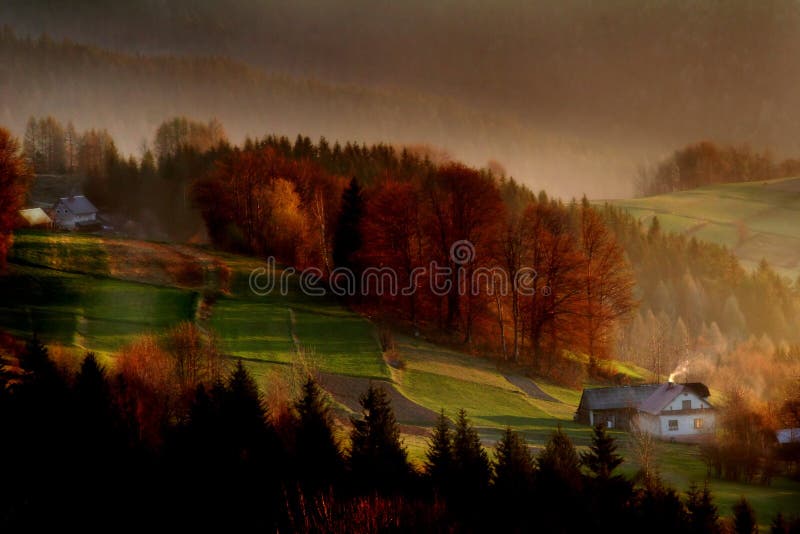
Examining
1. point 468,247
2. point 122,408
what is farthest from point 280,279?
point 122,408

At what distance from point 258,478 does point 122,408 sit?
521 centimetres

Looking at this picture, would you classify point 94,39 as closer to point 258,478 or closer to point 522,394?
point 522,394

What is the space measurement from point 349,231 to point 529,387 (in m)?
16.0

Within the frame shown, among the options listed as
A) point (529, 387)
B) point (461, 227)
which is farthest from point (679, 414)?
point (461, 227)

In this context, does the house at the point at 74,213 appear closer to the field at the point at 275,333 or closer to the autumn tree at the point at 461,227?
the field at the point at 275,333

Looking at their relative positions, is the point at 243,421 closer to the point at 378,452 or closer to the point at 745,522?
the point at 378,452

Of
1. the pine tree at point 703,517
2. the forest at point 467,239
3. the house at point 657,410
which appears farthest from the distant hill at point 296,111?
the pine tree at point 703,517

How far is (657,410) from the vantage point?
30.0m

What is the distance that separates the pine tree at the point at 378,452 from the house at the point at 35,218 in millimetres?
28329

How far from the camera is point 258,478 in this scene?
61.8 ft

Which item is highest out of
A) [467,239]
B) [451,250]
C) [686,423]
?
[467,239]

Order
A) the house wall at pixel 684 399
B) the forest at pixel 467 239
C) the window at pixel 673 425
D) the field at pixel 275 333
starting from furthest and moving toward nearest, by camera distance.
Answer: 1. the forest at pixel 467 239
2. the house wall at pixel 684 399
3. the window at pixel 673 425
4. the field at pixel 275 333

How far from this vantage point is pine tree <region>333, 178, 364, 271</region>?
44375 mm

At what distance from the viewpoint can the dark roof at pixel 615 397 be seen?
30.5 meters
